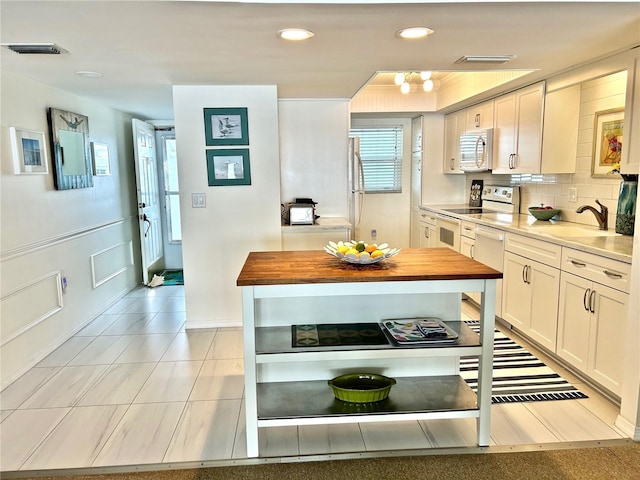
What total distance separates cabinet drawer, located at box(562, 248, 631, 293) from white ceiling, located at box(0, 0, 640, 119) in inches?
49.8

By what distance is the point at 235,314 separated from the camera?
162 inches

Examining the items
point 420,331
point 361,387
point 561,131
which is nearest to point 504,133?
point 561,131

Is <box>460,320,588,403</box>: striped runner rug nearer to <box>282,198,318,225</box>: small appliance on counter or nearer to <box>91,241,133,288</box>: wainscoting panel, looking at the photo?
<box>282,198,318,225</box>: small appliance on counter

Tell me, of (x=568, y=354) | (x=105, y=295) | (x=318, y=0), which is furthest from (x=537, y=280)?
(x=105, y=295)

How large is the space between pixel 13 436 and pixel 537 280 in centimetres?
349

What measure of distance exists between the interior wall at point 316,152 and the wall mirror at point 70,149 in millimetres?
1879

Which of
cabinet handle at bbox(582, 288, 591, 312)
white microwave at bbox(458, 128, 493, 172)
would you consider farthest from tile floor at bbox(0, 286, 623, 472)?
white microwave at bbox(458, 128, 493, 172)

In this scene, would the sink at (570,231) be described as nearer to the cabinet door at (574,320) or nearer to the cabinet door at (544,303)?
the cabinet door at (544,303)

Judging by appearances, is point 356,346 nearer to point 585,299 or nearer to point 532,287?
point 585,299

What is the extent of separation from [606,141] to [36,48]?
3.98 meters

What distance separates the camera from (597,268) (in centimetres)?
267

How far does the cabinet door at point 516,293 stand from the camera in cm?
351

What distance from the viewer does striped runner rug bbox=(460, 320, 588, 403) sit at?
109 inches

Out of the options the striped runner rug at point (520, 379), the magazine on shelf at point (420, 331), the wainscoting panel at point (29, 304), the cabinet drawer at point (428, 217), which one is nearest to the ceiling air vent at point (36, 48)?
the wainscoting panel at point (29, 304)
